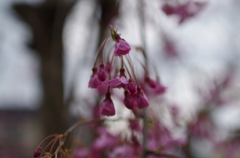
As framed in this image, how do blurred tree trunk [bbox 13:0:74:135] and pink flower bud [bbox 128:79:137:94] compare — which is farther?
blurred tree trunk [bbox 13:0:74:135]

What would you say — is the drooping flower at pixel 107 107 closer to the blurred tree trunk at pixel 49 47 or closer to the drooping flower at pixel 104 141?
the drooping flower at pixel 104 141

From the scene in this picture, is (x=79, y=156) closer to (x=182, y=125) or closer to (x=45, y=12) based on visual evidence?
(x=182, y=125)

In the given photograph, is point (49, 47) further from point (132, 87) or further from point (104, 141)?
point (132, 87)

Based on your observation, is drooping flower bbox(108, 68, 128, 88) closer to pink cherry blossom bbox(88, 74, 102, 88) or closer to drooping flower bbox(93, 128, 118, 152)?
pink cherry blossom bbox(88, 74, 102, 88)

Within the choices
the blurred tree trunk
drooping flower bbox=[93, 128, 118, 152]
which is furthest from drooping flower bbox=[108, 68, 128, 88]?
the blurred tree trunk

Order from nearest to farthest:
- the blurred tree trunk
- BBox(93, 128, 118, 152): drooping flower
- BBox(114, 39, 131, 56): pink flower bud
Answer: BBox(114, 39, 131, 56): pink flower bud
BBox(93, 128, 118, 152): drooping flower
the blurred tree trunk

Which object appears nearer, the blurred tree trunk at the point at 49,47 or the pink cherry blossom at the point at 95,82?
the pink cherry blossom at the point at 95,82

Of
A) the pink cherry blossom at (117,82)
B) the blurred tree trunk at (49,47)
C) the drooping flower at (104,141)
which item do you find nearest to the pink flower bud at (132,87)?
the pink cherry blossom at (117,82)

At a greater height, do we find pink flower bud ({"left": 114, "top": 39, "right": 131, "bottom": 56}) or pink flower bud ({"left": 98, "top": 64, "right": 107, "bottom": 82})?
pink flower bud ({"left": 114, "top": 39, "right": 131, "bottom": 56})

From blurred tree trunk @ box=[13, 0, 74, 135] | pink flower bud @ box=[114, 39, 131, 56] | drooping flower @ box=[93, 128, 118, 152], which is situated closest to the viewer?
pink flower bud @ box=[114, 39, 131, 56]
